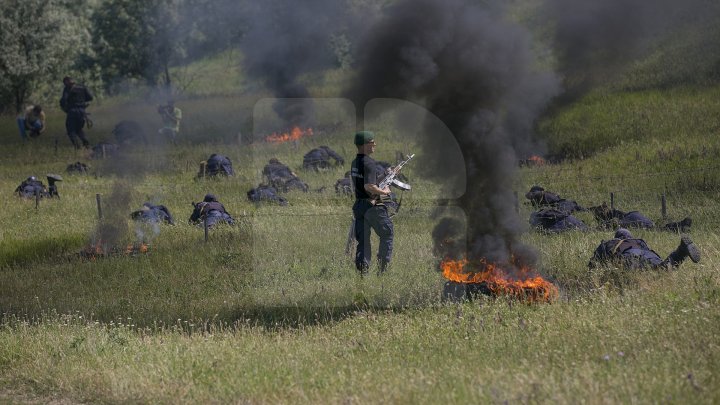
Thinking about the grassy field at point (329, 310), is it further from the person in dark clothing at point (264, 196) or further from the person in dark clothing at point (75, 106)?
the person in dark clothing at point (75, 106)

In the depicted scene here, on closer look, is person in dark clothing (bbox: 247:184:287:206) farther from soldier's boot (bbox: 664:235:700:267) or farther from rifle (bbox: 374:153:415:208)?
soldier's boot (bbox: 664:235:700:267)

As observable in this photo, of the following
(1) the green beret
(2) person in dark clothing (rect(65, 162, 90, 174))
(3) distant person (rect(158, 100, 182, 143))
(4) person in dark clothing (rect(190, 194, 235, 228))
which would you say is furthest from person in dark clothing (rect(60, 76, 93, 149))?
(1) the green beret

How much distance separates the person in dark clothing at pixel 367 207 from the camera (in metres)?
12.0

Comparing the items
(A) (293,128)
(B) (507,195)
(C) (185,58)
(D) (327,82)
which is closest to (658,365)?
(B) (507,195)

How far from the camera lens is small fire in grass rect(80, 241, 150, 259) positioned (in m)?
16.3

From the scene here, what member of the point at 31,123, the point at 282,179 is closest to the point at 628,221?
the point at 282,179

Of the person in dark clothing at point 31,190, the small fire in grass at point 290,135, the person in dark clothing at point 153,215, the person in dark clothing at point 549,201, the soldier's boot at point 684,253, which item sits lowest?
the soldier's boot at point 684,253

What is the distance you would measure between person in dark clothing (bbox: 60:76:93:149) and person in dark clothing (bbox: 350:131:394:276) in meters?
19.4

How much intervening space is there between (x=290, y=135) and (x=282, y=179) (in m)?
6.93

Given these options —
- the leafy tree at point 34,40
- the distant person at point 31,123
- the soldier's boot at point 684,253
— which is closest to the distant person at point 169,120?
the distant person at point 31,123

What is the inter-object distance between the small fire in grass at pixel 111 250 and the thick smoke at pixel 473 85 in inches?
265

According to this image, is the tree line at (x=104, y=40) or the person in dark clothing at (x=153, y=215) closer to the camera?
the person in dark clothing at (x=153, y=215)

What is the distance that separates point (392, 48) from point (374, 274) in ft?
10.2

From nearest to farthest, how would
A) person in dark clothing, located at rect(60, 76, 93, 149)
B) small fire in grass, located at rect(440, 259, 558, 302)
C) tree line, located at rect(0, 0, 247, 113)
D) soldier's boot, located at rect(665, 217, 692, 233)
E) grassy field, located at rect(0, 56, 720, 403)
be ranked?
grassy field, located at rect(0, 56, 720, 403), small fire in grass, located at rect(440, 259, 558, 302), soldier's boot, located at rect(665, 217, 692, 233), tree line, located at rect(0, 0, 247, 113), person in dark clothing, located at rect(60, 76, 93, 149)
